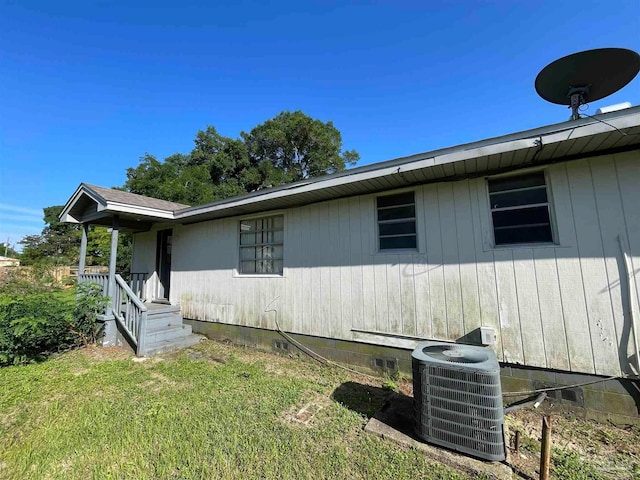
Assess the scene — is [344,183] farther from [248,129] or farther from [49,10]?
[248,129]

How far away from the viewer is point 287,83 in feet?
34.9

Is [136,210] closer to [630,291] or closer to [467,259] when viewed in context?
[467,259]

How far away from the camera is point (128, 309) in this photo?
5.47m

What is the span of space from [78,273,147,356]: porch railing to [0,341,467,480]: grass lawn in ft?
2.51

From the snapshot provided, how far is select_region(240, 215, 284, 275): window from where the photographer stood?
5.39 metres

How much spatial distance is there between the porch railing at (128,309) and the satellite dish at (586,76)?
747 cm

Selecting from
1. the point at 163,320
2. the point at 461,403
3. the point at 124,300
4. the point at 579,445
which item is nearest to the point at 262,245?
the point at 163,320

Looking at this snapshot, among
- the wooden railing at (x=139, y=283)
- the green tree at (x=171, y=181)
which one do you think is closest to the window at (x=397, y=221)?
the wooden railing at (x=139, y=283)

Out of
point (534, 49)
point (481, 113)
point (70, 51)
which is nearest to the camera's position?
point (534, 49)

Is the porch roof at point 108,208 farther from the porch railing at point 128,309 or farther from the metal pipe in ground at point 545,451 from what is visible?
the metal pipe in ground at point 545,451

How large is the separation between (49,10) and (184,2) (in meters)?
3.16

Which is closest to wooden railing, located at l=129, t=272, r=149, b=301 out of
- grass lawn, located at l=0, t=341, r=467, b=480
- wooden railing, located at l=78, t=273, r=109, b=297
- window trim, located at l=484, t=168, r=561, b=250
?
wooden railing, located at l=78, t=273, r=109, b=297

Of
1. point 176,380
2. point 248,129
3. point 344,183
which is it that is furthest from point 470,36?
point 248,129

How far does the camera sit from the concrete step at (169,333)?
17.4 ft
